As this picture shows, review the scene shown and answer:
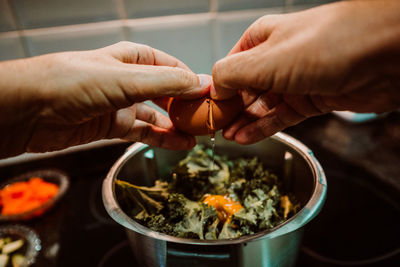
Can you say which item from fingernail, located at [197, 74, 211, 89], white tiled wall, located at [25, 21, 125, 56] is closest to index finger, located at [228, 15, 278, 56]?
fingernail, located at [197, 74, 211, 89]

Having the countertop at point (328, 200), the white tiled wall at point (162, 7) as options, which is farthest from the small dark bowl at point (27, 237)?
the white tiled wall at point (162, 7)

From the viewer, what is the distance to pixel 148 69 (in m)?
0.49

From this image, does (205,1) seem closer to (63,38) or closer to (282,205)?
(63,38)

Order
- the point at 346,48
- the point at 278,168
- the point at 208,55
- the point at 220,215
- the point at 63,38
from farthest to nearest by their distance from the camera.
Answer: the point at 208,55, the point at 63,38, the point at 278,168, the point at 220,215, the point at 346,48

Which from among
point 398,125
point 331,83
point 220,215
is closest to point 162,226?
point 220,215

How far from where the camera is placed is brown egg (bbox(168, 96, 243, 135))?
2.00 ft

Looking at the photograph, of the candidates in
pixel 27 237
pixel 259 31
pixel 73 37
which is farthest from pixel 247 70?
pixel 27 237

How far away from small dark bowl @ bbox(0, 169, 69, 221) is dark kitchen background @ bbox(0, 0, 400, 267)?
0.14 ft

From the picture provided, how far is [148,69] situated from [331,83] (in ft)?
1.10

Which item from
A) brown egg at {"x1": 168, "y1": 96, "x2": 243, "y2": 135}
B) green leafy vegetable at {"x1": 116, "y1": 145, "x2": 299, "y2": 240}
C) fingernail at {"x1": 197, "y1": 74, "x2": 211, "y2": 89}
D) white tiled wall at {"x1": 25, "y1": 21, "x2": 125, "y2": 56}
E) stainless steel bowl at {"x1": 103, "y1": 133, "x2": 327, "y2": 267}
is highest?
white tiled wall at {"x1": 25, "y1": 21, "x2": 125, "y2": 56}

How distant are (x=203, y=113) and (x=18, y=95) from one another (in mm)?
368

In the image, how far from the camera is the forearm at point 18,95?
0.42 meters

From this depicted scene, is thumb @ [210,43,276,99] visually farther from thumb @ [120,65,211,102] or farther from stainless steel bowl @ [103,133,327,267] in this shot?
stainless steel bowl @ [103,133,327,267]

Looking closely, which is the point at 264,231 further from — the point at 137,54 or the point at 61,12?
the point at 61,12
